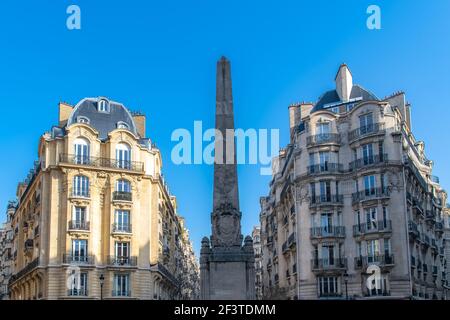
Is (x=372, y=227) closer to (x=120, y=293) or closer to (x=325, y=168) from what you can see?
(x=325, y=168)

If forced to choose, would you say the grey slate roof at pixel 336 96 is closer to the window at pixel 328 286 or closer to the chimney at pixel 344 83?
the chimney at pixel 344 83

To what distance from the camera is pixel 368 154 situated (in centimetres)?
4466

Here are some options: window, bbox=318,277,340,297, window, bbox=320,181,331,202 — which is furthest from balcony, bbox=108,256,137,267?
window, bbox=320,181,331,202

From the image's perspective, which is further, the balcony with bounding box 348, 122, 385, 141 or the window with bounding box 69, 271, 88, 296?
the balcony with bounding box 348, 122, 385, 141

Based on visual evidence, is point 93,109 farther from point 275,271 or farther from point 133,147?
point 275,271

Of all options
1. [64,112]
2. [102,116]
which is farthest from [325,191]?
[64,112]

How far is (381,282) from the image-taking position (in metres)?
41.8

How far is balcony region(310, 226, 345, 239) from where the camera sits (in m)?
44.1

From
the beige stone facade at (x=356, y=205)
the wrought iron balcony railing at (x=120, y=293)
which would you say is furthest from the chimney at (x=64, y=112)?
the beige stone facade at (x=356, y=205)

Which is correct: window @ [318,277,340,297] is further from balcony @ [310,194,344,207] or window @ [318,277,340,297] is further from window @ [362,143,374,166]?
window @ [362,143,374,166]

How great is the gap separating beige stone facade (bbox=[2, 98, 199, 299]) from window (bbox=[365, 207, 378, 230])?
1695 centimetres

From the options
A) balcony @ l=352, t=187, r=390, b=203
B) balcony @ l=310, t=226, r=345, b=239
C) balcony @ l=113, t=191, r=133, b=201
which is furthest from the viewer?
balcony @ l=113, t=191, r=133, b=201
